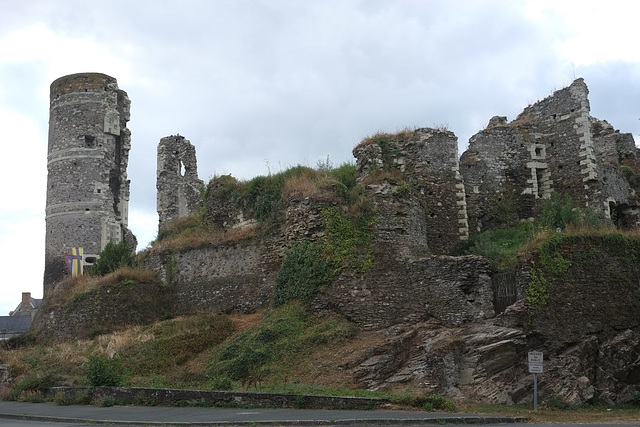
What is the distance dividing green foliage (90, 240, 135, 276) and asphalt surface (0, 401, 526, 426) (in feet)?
44.3

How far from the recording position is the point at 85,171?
42219mm

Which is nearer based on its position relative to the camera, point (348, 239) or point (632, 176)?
point (348, 239)

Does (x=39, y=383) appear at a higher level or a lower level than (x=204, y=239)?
lower

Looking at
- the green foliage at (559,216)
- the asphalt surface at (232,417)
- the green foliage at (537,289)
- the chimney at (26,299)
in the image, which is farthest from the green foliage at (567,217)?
the chimney at (26,299)

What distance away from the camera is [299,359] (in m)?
22.1

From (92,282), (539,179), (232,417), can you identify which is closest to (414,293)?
(232,417)

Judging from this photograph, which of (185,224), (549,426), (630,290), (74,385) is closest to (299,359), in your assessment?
(74,385)

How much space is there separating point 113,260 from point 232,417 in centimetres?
1915

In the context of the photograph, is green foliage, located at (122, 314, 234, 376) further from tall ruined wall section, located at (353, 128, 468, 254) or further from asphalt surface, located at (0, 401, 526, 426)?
tall ruined wall section, located at (353, 128, 468, 254)

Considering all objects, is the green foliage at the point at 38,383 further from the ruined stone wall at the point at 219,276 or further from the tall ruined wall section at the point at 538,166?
the tall ruined wall section at the point at 538,166

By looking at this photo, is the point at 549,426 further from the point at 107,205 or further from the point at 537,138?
the point at 107,205

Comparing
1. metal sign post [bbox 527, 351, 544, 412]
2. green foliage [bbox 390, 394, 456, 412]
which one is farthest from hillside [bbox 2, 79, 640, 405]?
green foliage [bbox 390, 394, 456, 412]

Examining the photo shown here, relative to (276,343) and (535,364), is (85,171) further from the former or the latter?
(535,364)

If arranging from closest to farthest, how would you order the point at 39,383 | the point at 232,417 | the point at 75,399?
1. the point at 232,417
2. the point at 75,399
3. the point at 39,383
